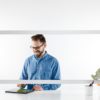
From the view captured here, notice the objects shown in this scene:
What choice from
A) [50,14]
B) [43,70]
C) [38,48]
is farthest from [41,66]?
[50,14]

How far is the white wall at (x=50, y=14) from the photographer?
11.3ft

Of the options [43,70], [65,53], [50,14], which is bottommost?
[43,70]

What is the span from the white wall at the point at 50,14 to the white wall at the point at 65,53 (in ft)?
0.56

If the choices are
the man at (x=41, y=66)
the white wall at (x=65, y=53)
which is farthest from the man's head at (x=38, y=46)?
the white wall at (x=65, y=53)

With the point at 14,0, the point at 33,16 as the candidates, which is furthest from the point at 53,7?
the point at 14,0

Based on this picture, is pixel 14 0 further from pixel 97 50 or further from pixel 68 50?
pixel 97 50

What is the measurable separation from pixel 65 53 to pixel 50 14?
0.55 metres

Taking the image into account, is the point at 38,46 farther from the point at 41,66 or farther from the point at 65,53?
the point at 65,53

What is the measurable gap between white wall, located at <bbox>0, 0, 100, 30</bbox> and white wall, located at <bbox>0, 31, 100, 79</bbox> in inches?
6.7

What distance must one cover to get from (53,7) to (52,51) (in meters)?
0.58

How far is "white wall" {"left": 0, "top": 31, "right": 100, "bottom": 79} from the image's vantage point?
3.36 metres

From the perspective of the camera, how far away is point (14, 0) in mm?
3514

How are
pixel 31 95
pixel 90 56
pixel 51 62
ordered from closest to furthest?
pixel 31 95 < pixel 51 62 < pixel 90 56

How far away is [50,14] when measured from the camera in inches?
137
